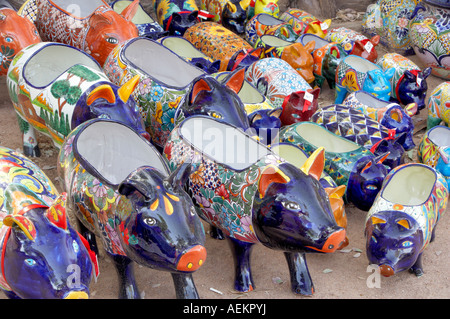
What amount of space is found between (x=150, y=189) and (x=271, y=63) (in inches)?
108

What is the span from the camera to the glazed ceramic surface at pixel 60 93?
3670 mm

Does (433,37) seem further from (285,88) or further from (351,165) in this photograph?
(351,165)

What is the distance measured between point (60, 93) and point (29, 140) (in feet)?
2.64

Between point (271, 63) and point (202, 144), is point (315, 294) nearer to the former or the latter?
point (202, 144)

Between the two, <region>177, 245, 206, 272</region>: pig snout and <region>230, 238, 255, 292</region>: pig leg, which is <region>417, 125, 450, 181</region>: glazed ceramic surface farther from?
<region>177, 245, 206, 272</region>: pig snout

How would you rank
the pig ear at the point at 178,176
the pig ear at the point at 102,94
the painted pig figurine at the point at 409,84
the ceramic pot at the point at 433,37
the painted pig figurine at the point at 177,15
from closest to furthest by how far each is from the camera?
the pig ear at the point at 178,176
the pig ear at the point at 102,94
the painted pig figurine at the point at 409,84
the painted pig figurine at the point at 177,15
the ceramic pot at the point at 433,37

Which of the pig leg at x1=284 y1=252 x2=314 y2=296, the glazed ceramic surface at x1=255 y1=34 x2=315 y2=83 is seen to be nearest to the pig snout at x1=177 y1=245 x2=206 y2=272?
the pig leg at x1=284 y1=252 x2=314 y2=296

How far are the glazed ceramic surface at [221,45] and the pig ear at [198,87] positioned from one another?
1.63 metres

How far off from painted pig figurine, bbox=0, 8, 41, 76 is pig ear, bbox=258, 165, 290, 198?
2.69 metres

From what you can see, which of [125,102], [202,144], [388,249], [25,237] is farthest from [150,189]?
[388,249]

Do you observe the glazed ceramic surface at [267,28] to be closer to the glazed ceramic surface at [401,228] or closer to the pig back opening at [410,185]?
the pig back opening at [410,185]

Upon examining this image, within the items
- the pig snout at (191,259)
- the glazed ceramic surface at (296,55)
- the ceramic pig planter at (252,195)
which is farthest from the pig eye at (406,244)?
the glazed ceramic surface at (296,55)

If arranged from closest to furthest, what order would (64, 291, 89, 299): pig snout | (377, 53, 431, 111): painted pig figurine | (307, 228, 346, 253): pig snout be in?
(64, 291, 89, 299): pig snout → (307, 228, 346, 253): pig snout → (377, 53, 431, 111): painted pig figurine

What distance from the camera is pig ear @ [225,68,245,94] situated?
3996mm
